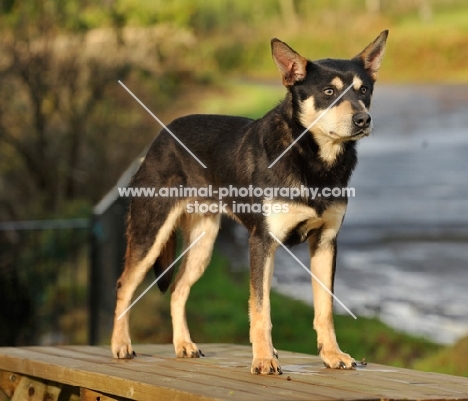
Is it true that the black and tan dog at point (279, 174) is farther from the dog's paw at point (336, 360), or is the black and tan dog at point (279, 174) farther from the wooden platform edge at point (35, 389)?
the wooden platform edge at point (35, 389)

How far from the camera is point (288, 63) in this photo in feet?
16.4

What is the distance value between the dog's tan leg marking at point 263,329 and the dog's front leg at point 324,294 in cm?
27

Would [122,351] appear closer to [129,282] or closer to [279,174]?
[129,282]

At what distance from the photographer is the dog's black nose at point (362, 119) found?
468 cm

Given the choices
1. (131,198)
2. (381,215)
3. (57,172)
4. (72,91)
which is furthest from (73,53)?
(131,198)

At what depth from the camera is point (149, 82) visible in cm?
1251

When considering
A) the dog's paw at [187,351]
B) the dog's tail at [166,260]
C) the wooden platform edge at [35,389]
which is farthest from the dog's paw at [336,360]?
the wooden platform edge at [35,389]

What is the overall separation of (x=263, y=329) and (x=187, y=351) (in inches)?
37.6

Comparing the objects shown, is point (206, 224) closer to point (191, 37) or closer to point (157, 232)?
point (157, 232)

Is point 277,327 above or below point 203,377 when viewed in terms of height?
above

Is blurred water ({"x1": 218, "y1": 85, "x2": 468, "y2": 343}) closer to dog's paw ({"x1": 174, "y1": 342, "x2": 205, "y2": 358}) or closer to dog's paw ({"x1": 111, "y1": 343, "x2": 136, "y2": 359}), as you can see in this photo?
dog's paw ({"x1": 174, "y1": 342, "x2": 205, "y2": 358})

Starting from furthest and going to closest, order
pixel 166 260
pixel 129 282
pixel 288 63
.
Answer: pixel 166 260
pixel 129 282
pixel 288 63

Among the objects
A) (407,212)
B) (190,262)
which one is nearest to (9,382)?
(190,262)

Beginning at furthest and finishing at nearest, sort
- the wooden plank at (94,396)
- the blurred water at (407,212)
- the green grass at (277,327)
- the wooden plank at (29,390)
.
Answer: the blurred water at (407,212) → the green grass at (277,327) → the wooden plank at (29,390) → the wooden plank at (94,396)
